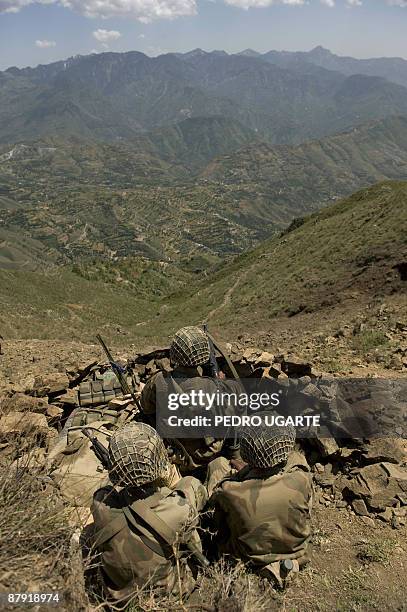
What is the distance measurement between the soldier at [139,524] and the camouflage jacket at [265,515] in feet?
1.53

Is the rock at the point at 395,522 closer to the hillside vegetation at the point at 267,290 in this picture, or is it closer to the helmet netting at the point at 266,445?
the helmet netting at the point at 266,445

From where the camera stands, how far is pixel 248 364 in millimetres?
7148

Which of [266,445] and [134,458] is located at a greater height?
[134,458]

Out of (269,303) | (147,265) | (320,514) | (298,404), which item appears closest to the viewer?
(320,514)

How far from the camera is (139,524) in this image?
12.4 ft

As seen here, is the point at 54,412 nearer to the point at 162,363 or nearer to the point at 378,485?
the point at 162,363

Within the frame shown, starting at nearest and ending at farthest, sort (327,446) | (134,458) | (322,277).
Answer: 1. (134,458)
2. (327,446)
3. (322,277)

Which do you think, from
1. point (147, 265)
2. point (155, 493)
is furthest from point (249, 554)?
point (147, 265)

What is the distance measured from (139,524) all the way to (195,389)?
185 centimetres

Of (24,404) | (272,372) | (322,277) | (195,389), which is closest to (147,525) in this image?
(195,389)

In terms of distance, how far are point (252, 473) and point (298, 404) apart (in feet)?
6.94

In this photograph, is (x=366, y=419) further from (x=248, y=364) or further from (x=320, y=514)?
(x=248, y=364)

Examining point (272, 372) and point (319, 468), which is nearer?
point (319, 468)

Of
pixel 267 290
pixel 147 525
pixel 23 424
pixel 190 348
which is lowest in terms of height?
pixel 267 290
